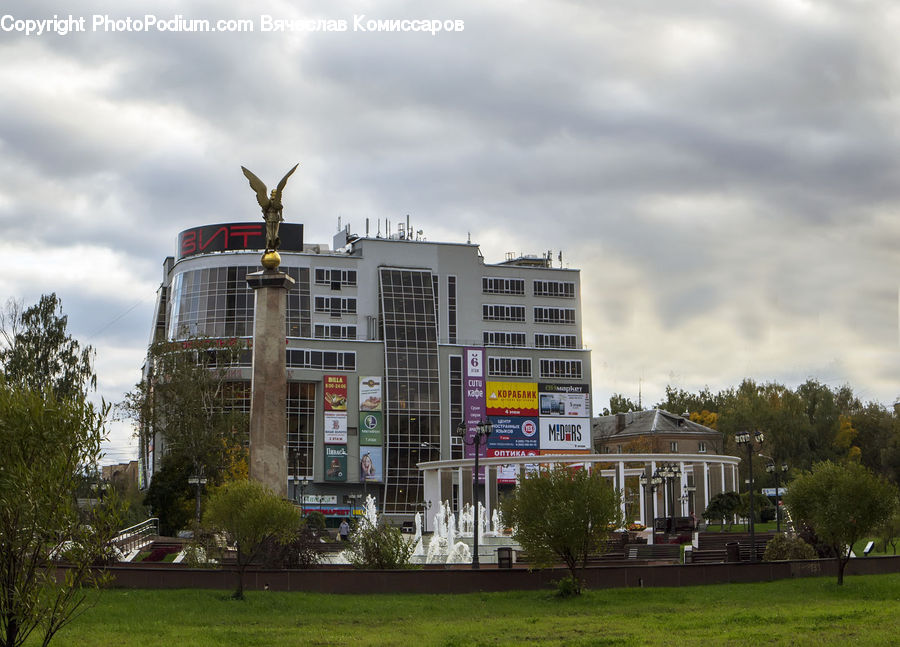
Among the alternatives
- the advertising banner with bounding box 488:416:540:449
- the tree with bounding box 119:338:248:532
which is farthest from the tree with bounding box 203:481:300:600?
the advertising banner with bounding box 488:416:540:449

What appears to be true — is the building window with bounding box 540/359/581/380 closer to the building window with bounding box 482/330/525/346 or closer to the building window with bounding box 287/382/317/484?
the building window with bounding box 482/330/525/346

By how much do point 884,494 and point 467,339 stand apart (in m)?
71.0

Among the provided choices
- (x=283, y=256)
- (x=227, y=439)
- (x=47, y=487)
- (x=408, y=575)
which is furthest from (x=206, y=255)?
(x=47, y=487)

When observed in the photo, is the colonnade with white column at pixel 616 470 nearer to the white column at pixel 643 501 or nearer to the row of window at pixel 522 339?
the white column at pixel 643 501

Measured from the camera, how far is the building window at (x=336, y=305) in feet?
313

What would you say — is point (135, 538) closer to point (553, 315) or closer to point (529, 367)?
point (529, 367)

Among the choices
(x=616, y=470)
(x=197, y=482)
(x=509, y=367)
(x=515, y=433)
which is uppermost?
(x=509, y=367)

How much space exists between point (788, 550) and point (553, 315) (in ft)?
230

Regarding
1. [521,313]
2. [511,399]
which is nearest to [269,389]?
[511,399]

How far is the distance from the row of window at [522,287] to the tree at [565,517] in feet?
239

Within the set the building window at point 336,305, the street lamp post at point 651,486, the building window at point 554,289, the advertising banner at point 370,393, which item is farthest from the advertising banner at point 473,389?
the street lamp post at point 651,486

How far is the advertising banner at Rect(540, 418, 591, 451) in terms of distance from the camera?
9700 centimetres

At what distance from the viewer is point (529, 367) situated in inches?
3907

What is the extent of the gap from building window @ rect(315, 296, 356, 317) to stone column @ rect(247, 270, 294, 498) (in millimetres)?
61265
